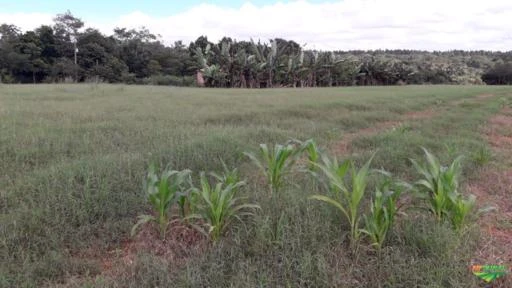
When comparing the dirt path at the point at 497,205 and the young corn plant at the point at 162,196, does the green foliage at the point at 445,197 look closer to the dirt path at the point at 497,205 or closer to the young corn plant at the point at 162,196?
the dirt path at the point at 497,205

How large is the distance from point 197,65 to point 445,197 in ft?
92.2

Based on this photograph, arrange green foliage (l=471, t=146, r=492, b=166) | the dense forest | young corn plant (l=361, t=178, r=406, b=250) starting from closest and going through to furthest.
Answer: young corn plant (l=361, t=178, r=406, b=250) → green foliage (l=471, t=146, r=492, b=166) → the dense forest

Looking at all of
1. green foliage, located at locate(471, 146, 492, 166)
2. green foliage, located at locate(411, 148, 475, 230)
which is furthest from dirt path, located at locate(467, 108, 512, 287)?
green foliage, located at locate(411, 148, 475, 230)

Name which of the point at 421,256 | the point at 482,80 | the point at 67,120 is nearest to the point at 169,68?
the point at 482,80

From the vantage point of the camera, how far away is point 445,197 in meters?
2.98

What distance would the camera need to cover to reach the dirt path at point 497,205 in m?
2.75

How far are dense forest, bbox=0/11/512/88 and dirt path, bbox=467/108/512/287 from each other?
2254cm

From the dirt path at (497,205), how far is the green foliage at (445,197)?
0.26 metres

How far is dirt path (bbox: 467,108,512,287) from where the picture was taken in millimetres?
2754

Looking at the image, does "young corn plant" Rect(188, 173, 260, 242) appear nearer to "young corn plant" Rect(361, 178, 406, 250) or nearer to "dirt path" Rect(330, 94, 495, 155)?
"young corn plant" Rect(361, 178, 406, 250)

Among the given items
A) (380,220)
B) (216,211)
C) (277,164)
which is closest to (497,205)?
(380,220)

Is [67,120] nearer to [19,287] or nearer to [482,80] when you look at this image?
[19,287]

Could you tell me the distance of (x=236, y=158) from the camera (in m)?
5.04

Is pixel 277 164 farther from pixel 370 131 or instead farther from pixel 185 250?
pixel 370 131
